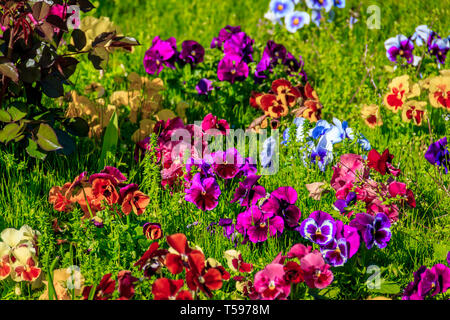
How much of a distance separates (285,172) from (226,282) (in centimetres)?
72

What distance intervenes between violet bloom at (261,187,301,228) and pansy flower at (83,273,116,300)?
25.5 inches

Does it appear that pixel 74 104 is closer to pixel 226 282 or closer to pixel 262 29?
pixel 226 282

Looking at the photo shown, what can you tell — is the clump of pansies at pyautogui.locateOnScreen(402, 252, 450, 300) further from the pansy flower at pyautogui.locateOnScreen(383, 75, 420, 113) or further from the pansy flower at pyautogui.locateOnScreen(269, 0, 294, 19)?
the pansy flower at pyautogui.locateOnScreen(269, 0, 294, 19)

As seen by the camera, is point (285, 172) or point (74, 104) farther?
point (74, 104)

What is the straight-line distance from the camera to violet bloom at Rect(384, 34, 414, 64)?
11.2ft

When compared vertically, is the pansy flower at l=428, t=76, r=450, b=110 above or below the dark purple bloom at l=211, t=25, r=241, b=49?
below

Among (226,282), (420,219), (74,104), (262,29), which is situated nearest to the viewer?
(226,282)

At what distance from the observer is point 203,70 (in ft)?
11.1

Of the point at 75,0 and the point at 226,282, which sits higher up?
the point at 75,0

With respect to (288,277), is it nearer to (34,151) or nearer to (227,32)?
(34,151)

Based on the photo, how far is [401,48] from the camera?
343cm

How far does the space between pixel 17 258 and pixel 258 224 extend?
0.86 m

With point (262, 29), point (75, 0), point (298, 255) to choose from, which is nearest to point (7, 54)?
point (75, 0)

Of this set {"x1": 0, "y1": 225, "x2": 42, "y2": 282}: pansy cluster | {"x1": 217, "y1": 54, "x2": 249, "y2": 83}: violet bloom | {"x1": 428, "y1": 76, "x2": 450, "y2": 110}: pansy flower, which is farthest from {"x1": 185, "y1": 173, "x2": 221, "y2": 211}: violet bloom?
{"x1": 428, "y1": 76, "x2": 450, "y2": 110}: pansy flower
